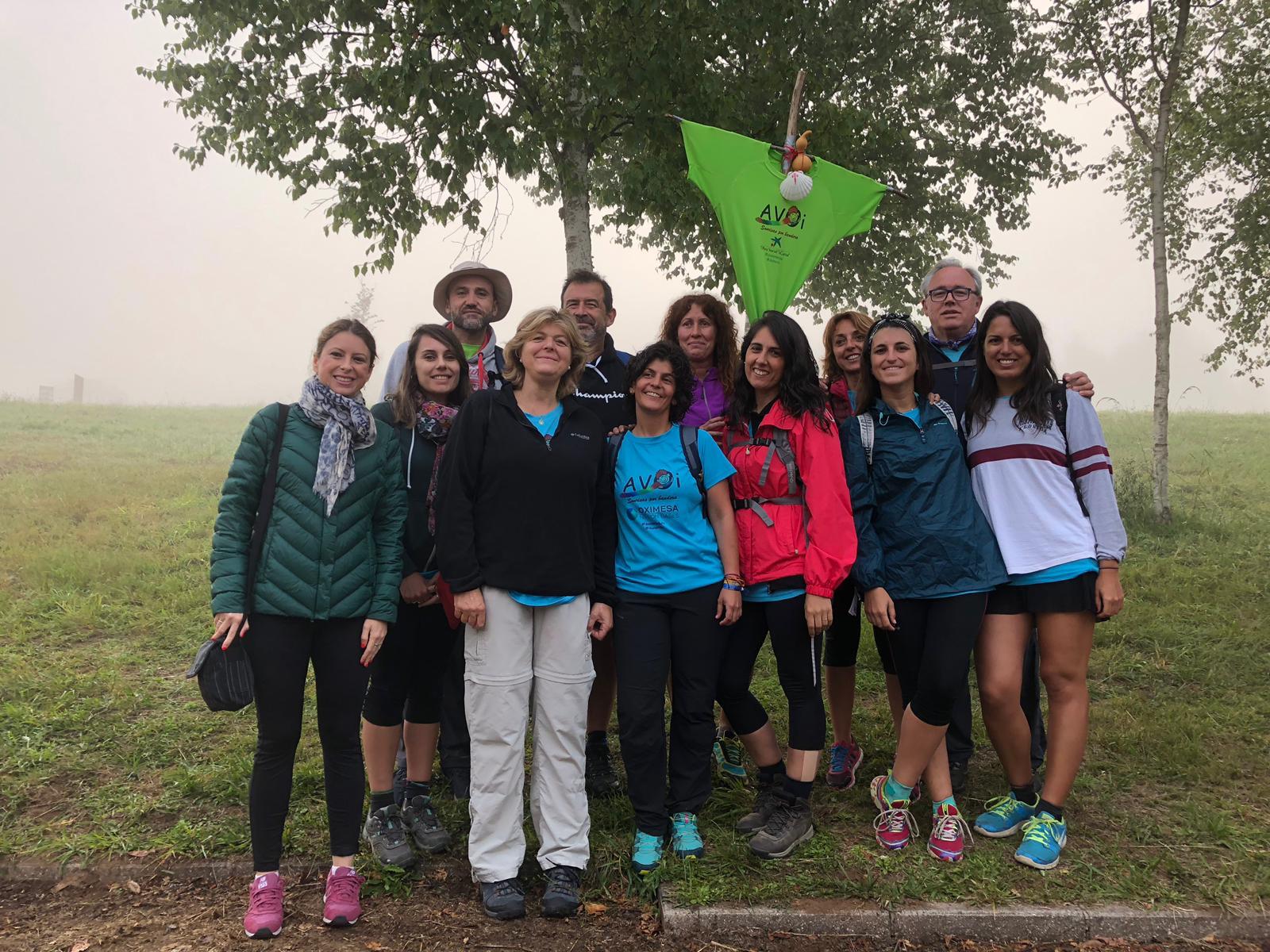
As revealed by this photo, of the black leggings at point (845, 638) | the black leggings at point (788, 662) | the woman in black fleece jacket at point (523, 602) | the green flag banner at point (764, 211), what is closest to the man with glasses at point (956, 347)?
the black leggings at point (845, 638)

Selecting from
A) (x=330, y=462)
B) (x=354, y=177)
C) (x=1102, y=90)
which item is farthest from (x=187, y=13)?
(x=1102, y=90)

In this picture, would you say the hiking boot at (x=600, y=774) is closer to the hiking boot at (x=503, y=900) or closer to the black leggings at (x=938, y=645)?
the hiking boot at (x=503, y=900)

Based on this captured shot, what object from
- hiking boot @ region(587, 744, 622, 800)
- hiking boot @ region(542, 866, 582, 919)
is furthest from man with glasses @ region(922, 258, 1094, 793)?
hiking boot @ region(542, 866, 582, 919)

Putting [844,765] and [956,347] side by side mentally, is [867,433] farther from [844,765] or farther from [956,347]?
[844,765]

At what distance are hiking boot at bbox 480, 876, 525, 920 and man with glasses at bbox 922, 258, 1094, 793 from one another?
2241 millimetres

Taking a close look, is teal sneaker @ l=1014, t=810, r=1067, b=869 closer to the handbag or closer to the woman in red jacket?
the woman in red jacket

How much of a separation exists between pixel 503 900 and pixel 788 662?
61.5 inches

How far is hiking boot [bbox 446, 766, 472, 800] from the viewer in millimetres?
4512

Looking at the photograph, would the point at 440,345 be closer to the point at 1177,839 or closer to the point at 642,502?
the point at 642,502

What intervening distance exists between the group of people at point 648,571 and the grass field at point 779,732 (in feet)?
0.79

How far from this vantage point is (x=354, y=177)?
8258mm

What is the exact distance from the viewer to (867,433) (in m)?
3.96

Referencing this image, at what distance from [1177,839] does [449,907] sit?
10.9 feet

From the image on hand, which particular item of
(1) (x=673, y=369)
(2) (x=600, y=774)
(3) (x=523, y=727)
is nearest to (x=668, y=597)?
(3) (x=523, y=727)
